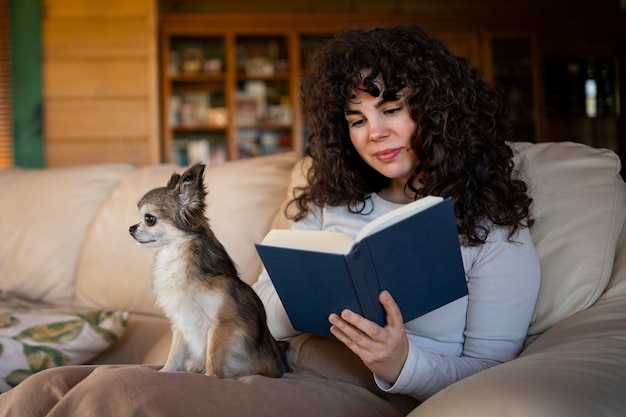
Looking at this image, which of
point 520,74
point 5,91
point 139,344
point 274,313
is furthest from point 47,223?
point 520,74

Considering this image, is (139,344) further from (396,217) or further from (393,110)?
(396,217)

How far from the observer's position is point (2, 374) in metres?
1.75

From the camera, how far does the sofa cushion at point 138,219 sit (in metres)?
2.14

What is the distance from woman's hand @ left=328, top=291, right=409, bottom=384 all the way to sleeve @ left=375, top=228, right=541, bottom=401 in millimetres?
99

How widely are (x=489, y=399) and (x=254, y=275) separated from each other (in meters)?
1.17

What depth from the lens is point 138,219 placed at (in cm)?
220

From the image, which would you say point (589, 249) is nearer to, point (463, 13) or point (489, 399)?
point (489, 399)

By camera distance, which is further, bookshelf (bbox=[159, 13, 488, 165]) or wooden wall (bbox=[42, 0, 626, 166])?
bookshelf (bbox=[159, 13, 488, 165])

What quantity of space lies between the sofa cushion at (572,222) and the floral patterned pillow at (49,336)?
1117 mm

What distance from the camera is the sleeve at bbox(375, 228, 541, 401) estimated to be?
4.56 ft

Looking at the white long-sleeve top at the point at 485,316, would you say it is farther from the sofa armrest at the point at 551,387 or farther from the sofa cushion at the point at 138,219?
the sofa cushion at the point at 138,219

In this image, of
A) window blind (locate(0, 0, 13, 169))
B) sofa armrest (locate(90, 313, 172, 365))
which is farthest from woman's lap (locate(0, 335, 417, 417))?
window blind (locate(0, 0, 13, 169))

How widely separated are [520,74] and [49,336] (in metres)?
4.97

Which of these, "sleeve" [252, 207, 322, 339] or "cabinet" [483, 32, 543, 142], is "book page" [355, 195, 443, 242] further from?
"cabinet" [483, 32, 543, 142]
